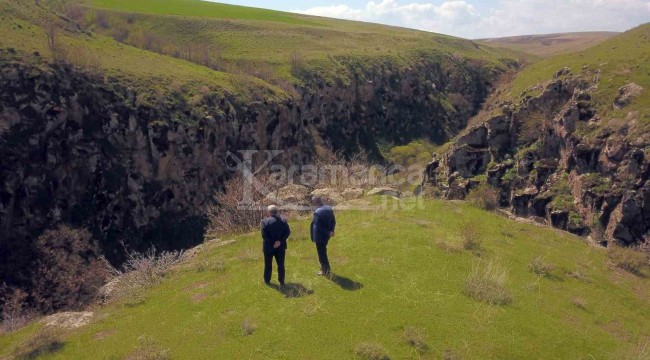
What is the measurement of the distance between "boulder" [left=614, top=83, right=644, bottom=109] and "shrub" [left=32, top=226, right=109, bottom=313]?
42534 mm

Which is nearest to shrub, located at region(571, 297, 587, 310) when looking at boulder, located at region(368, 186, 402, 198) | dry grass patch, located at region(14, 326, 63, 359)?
boulder, located at region(368, 186, 402, 198)

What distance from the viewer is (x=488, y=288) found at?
1290cm

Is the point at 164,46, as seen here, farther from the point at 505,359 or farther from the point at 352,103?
the point at 505,359

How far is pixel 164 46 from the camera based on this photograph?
65.5 meters

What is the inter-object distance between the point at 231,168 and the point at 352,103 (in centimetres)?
3143

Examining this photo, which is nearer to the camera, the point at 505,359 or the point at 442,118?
the point at 505,359

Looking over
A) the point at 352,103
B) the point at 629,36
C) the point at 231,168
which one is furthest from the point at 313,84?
the point at 629,36

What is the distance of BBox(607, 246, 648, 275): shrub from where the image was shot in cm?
1920

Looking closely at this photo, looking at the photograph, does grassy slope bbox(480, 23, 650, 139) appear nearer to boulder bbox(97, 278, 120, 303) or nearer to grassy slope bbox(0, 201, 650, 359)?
grassy slope bbox(0, 201, 650, 359)

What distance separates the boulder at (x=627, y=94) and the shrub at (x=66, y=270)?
4253 cm

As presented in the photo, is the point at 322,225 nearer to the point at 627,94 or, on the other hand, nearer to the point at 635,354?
the point at 635,354

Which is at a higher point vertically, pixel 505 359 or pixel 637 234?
pixel 505 359

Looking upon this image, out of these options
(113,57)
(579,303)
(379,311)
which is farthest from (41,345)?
(113,57)

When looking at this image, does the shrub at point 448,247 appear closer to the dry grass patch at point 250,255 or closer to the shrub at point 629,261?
the dry grass patch at point 250,255
